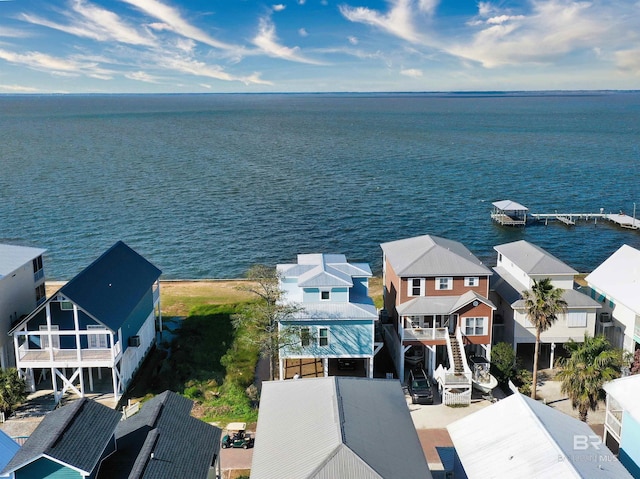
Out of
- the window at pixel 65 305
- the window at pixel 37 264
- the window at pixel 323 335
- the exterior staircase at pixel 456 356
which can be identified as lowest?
the exterior staircase at pixel 456 356

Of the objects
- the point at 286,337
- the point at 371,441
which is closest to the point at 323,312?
the point at 286,337

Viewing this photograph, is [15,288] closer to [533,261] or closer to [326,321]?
[326,321]

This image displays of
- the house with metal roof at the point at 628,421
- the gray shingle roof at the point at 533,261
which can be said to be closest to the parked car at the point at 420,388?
the house with metal roof at the point at 628,421

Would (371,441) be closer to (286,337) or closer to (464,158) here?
(286,337)

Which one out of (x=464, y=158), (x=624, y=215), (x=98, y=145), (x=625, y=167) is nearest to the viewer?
(x=624, y=215)

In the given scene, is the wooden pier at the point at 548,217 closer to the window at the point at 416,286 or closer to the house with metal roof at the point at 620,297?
the house with metal roof at the point at 620,297

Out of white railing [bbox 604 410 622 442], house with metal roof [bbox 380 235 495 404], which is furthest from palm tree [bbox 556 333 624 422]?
house with metal roof [bbox 380 235 495 404]

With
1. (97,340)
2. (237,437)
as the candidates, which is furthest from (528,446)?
(97,340)

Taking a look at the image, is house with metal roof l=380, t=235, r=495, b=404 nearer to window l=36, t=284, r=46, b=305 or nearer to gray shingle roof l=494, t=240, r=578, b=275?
gray shingle roof l=494, t=240, r=578, b=275
